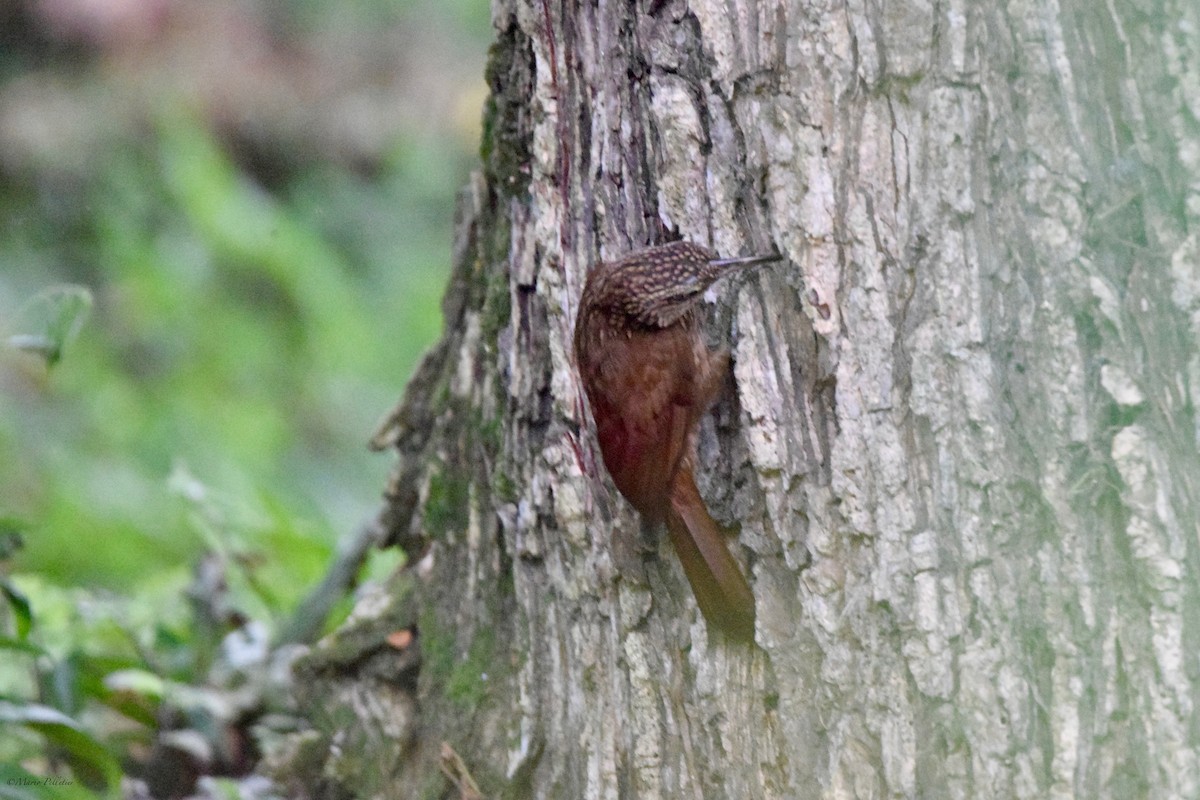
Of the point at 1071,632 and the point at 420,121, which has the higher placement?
the point at 420,121

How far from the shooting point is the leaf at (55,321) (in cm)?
291

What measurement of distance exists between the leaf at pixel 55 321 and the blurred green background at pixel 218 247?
1600 mm

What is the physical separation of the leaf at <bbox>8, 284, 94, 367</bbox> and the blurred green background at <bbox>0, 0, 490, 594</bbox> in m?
1.60

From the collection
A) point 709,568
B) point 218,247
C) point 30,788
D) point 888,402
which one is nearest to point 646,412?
point 709,568

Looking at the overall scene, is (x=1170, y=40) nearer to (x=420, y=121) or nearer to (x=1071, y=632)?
(x=1071, y=632)

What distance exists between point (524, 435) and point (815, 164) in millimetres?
974

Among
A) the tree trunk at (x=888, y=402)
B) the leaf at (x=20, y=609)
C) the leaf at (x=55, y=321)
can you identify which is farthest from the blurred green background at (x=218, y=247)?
the tree trunk at (x=888, y=402)

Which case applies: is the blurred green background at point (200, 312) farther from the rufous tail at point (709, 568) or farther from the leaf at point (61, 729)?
the rufous tail at point (709, 568)

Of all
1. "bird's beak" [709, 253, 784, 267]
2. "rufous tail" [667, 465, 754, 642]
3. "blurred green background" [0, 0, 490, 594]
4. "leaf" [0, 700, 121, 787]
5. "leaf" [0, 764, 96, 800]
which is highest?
"blurred green background" [0, 0, 490, 594]

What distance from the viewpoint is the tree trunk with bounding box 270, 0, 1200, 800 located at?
80.6 inches

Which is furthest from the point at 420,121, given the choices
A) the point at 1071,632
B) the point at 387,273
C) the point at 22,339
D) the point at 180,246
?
the point at 1071,632

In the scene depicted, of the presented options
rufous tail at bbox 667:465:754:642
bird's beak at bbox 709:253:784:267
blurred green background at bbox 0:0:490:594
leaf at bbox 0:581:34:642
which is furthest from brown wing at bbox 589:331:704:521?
blurred green background at bbox 0:0:490:594

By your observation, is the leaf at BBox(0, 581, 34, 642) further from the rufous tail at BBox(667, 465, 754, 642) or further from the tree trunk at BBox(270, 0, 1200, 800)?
the rufous tail at BBox(667, 465, 754, 642)

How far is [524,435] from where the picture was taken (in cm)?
288
